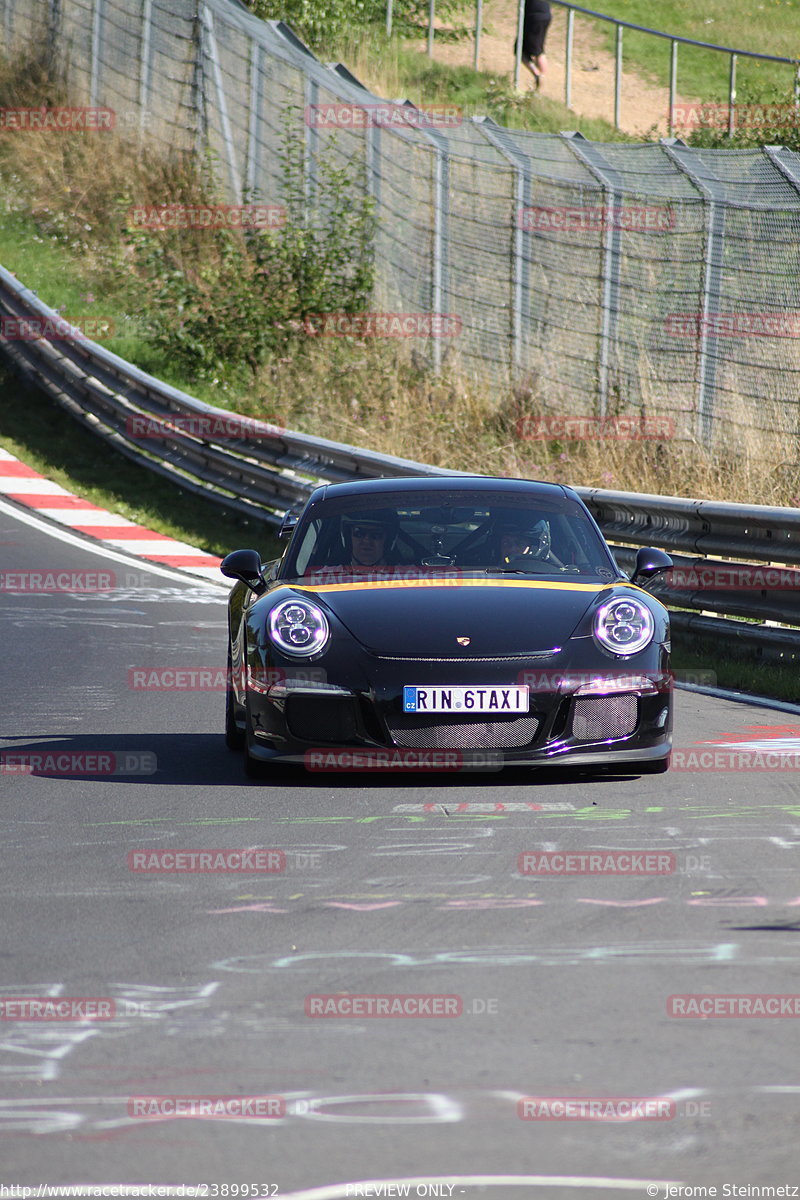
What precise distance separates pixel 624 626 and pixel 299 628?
138cm

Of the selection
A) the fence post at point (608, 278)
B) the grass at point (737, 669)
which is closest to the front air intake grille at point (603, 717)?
the grass at point (737, 669)

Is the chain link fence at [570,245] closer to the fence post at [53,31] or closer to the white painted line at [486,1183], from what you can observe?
the fence post at [53,31]

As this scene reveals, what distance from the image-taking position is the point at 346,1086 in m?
3.75

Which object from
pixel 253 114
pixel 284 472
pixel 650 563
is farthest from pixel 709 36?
pixel 650 563

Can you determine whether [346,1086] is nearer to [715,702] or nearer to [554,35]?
[715,702]

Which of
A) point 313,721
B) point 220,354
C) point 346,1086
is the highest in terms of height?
point 346,1086

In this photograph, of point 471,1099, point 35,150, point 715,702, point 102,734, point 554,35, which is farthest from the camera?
point 554,35

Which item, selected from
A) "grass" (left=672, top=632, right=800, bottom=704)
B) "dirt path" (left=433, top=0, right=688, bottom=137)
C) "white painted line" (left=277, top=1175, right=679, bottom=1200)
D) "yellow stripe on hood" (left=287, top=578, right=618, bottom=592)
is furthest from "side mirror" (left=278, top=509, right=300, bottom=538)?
"dirt path" (left=433, top=0, right=688, bottom=137)

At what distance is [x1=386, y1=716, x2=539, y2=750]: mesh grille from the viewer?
6.96 meters

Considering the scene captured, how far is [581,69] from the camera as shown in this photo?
142 ft

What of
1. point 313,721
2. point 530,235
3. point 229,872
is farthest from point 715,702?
point 530,235

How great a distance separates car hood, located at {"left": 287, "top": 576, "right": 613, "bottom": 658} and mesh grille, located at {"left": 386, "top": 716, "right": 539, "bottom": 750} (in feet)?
0.92

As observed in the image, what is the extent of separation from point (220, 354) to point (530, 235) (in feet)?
19.9

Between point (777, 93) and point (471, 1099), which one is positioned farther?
point (777, 93)
